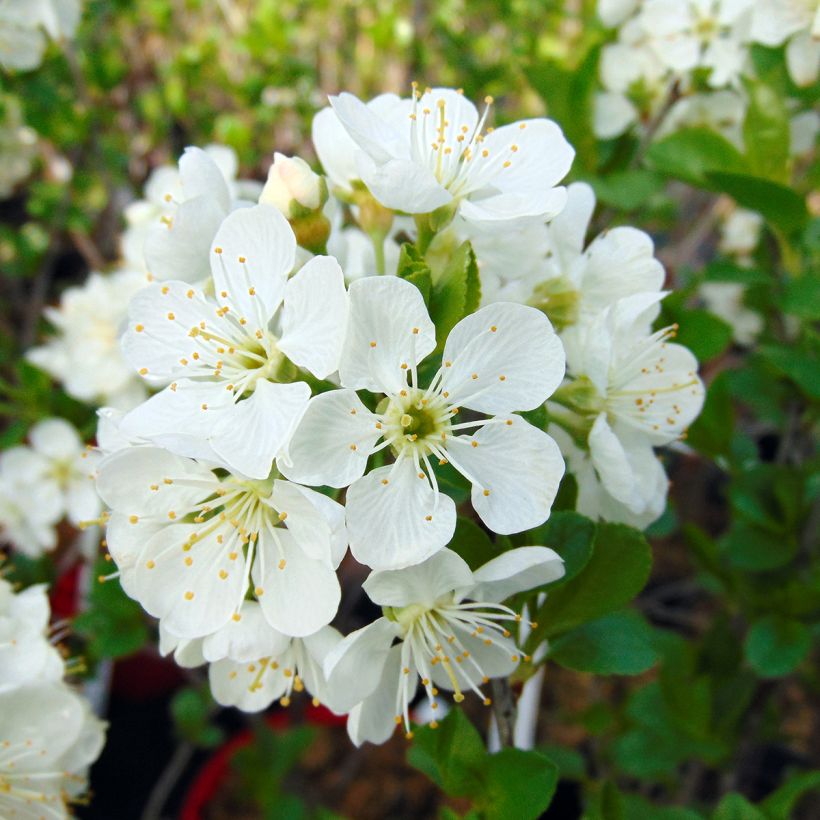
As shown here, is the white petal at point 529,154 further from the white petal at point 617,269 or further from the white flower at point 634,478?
the white flower at point 634,478

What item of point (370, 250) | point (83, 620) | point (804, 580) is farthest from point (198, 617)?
point (804, 580)

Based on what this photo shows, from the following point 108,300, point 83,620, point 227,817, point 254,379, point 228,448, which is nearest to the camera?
point 228,448

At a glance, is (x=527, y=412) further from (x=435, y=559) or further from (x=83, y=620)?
(x=83, y=620)

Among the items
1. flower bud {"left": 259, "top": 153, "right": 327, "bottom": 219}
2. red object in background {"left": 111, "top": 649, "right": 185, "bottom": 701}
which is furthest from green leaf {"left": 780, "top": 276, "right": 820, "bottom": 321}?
red object in background {"left": 111, "top": 649, "right": 185, "bottom": 701}

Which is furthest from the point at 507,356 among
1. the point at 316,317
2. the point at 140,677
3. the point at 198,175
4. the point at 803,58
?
the point at 140,677

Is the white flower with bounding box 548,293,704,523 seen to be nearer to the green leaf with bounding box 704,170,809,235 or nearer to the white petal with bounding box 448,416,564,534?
the white petal with bounding box 448,416,564,534

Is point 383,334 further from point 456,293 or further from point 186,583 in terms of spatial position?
point 186,583
